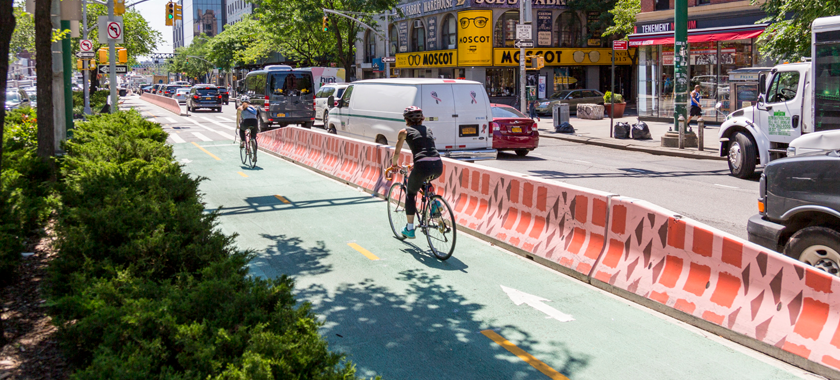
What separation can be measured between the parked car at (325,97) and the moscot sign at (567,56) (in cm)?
1908

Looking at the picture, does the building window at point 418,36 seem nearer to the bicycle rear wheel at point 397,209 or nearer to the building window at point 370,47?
the building window at point 370,47

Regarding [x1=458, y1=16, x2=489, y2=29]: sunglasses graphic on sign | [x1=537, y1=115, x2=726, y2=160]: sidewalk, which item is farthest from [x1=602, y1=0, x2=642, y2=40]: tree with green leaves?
[x1=458, y1=16, x2=489, y2=29]: sunglasses graphic on sign

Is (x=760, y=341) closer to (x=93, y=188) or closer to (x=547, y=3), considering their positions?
(x=93, y=188)

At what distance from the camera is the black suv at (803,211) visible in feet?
19.3

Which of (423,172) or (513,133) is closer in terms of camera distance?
(423,172)

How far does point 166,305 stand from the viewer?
4246 millimetres

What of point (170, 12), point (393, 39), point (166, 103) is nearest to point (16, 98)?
point (170, 12)

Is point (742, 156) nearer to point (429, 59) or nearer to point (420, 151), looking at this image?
point (420, 151)

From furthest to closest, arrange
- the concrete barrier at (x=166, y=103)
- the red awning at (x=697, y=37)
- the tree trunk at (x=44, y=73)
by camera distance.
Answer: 1. the concrete barrier at (x=166, y=103)
2. the red awning at (x=697, y=37)
3. the tree trunk at (x=44, y=73)

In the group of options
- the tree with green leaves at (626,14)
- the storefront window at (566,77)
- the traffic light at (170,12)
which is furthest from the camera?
the storefront window at (566,77)

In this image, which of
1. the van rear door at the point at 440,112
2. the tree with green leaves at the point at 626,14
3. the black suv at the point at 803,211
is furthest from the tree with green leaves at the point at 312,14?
the black suv at the point at 803,211

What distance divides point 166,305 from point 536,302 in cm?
363

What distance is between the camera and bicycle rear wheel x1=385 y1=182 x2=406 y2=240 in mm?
9452

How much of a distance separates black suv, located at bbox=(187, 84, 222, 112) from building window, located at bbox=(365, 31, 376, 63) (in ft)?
54.1
